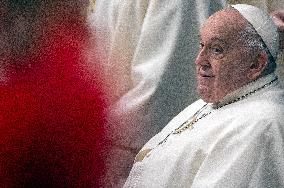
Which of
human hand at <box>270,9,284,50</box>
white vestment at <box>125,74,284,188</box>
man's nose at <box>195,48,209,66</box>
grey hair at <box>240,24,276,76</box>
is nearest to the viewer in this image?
white vestment at <box>125,74,284,188</box>

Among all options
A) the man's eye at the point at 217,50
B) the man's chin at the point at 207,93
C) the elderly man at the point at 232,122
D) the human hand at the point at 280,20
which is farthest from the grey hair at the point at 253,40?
the human hand at the point at 280,20

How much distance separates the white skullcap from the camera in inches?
128

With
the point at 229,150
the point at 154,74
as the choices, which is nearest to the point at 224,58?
the point at 229,150

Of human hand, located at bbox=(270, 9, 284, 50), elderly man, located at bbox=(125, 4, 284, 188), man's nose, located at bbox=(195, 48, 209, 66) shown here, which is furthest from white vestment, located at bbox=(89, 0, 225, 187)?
man's nose, located at bbox=(195, 48, 209, 66)

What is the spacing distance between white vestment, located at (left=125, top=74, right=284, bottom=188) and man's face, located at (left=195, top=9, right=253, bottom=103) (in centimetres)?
7

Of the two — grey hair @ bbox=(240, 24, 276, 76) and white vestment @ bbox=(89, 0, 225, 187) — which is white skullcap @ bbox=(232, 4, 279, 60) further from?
white vestment @ bbox=(89, 0, 225, 187)

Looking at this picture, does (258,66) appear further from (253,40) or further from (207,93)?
(207,93)

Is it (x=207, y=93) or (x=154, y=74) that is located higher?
(x=154, y=74)

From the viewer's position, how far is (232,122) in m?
3.15

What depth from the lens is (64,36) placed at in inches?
187

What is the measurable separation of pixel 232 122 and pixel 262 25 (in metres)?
0.51

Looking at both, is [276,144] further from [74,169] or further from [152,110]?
[74,169]

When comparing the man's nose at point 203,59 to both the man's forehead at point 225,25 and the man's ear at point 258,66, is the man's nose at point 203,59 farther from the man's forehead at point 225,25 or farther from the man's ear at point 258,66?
the man's ear at point 258,66

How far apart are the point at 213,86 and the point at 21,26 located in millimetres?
1617
